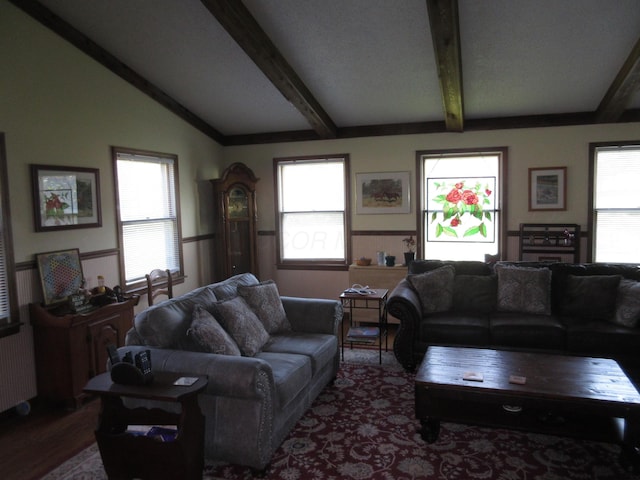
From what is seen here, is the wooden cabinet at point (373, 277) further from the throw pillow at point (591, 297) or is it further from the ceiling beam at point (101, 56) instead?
the ceiling beam at point (101, 56)

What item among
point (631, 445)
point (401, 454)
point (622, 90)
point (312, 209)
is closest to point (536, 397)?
point (631, 445)

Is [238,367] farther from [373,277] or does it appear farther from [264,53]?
[373,277]

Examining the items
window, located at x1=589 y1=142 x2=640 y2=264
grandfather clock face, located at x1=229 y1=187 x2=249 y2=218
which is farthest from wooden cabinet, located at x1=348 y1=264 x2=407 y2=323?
window, located at x1=589 y1=142 x2=640 y2=264

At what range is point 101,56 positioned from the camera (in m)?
4.32

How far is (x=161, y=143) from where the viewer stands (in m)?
5.24

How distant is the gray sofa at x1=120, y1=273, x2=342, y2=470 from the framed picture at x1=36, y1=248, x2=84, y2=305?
112 cm

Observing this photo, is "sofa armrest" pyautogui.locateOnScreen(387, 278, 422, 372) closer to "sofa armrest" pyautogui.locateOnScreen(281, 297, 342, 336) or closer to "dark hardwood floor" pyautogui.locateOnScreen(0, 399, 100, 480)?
"sofa armrest" pyautogui.locateOnScreen(281, 297, 342, 336)

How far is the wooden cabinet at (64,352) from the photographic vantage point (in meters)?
3.58

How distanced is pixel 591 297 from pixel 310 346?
252 centimetres

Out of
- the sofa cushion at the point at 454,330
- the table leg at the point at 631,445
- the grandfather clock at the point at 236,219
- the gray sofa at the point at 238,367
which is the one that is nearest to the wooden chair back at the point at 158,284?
the grandfather clock at the point at 236,219

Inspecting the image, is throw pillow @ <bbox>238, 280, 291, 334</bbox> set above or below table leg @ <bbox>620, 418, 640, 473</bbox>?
above

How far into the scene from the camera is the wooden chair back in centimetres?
458

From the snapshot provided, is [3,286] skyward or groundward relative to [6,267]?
groundward

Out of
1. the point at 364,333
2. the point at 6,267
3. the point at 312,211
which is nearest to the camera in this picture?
the point at 6,267
